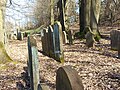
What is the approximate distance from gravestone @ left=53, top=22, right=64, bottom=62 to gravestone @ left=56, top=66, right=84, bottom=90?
6722 millimetres

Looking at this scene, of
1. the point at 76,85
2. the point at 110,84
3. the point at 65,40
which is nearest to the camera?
the point at 76,85

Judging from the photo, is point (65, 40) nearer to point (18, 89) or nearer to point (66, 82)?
point (18, 89)

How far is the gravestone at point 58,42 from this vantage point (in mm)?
9875

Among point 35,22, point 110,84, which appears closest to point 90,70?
point 110,84

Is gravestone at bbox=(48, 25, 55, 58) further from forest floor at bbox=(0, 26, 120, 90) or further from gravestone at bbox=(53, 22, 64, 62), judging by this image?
forest floor at bbox=(0, 26, 120, 90)

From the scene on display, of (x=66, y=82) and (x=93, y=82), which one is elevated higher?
(x=66, y=82)

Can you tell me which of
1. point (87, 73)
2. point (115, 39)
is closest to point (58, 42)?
point (87, 73)

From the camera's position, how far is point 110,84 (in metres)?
6.29

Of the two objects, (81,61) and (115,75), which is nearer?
(115,75)

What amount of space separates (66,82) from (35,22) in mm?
48763

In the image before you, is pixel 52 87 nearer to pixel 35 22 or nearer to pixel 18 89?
pixel 18 89

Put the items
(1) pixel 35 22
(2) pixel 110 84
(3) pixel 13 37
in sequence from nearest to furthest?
(2) pixel 110 84 < (3) pixel 13 37 < (1) pixel 35 22

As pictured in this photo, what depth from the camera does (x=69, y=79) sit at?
2738 millimetres

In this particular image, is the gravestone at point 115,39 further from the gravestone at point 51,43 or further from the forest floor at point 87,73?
the gravestone at point 51,43
